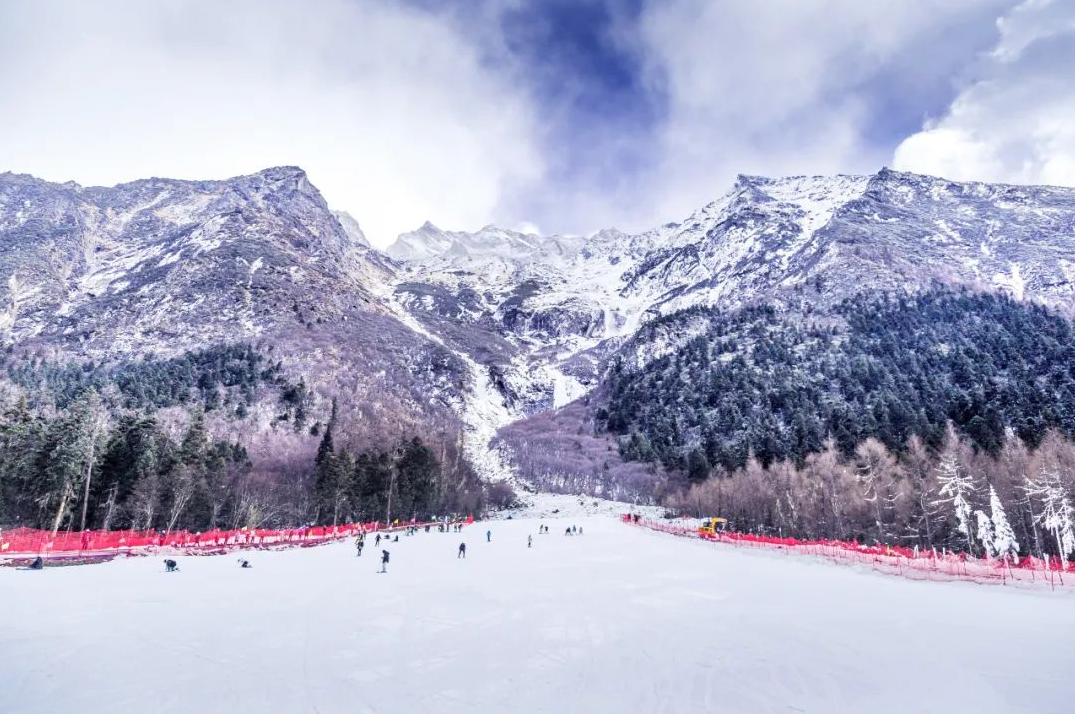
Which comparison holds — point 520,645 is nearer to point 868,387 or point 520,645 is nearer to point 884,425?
point 884,425

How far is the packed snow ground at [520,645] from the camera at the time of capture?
11125 mm

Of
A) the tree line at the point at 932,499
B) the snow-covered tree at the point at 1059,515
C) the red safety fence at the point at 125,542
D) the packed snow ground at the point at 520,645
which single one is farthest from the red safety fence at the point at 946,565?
the red safety fence at the point at 125,542

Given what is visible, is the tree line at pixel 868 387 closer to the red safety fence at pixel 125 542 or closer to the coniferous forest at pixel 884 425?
the coniferous forest at pixel 884 425

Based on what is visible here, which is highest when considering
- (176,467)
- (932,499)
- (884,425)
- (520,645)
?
(884,425)

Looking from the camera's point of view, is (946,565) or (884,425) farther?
(884,425)

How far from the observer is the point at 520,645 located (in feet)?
50.3

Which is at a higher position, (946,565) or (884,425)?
(884,425)

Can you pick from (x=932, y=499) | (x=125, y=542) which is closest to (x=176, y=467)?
(x=125, y=542)

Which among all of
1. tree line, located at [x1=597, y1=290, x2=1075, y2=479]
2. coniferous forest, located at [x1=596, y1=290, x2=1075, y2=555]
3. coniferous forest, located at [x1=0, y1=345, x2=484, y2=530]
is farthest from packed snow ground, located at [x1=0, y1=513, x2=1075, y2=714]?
tree line, located at [x1=597, y1=290, x2=1075, y2=479]

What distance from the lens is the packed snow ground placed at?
11125 millimetres

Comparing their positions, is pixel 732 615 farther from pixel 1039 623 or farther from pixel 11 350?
pixel 11 350

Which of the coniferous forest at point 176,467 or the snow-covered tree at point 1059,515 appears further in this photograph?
the coniferous forest at point 176,467

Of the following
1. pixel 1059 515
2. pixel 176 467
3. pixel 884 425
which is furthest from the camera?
pixel 884 425

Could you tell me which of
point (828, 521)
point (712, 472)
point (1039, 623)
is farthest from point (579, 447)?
point (1039, 623)
